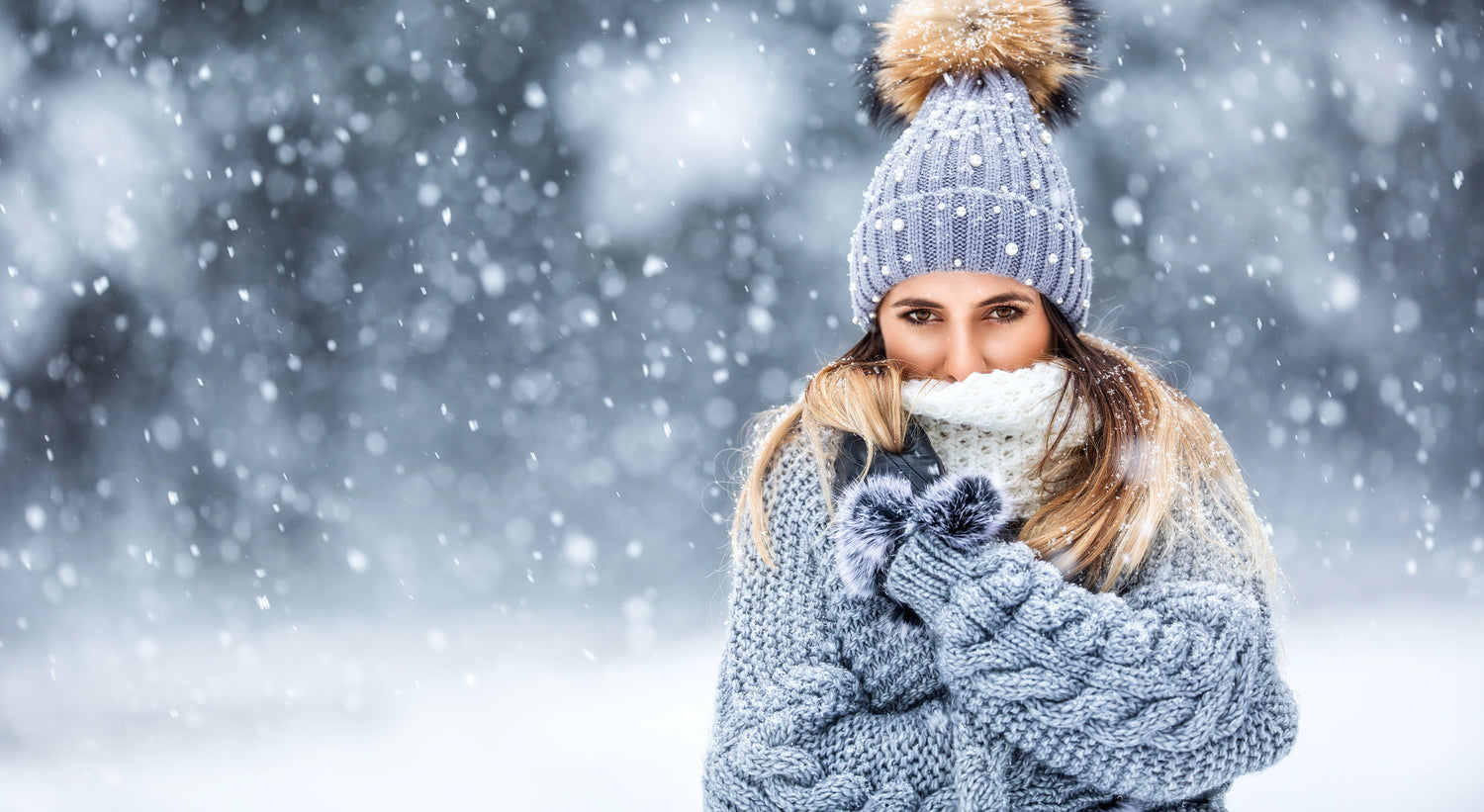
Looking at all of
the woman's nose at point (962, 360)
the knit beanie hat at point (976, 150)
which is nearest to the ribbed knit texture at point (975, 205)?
the knit beanie hat at point (976, 150)

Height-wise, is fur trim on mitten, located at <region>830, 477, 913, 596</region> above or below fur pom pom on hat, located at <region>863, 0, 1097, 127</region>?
below

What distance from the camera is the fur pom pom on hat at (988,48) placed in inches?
57.3

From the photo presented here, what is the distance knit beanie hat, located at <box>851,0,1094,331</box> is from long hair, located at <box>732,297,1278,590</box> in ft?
0.38

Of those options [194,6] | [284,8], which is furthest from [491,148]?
[194,6]

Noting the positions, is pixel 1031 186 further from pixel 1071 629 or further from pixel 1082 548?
pixel 1071 629

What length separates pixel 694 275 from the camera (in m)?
3.32

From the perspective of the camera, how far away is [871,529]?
111 centimetres

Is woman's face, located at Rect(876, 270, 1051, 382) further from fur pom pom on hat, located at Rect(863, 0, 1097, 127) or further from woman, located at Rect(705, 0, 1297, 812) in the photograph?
fur pom pom on hat, located at Rect(863, 0, 1097, 127)

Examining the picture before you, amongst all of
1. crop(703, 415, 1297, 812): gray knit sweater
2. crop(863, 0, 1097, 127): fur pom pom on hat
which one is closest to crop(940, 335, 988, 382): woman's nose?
crop(703, 415, 1297, 812): gray knit sweater

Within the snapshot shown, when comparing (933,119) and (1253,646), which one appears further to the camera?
(933,119)

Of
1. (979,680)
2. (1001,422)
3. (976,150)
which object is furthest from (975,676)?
(976,150)

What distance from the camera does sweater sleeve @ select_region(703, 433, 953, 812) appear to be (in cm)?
110

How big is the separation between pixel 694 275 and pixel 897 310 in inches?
80.7

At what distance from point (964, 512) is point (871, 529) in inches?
4.5
